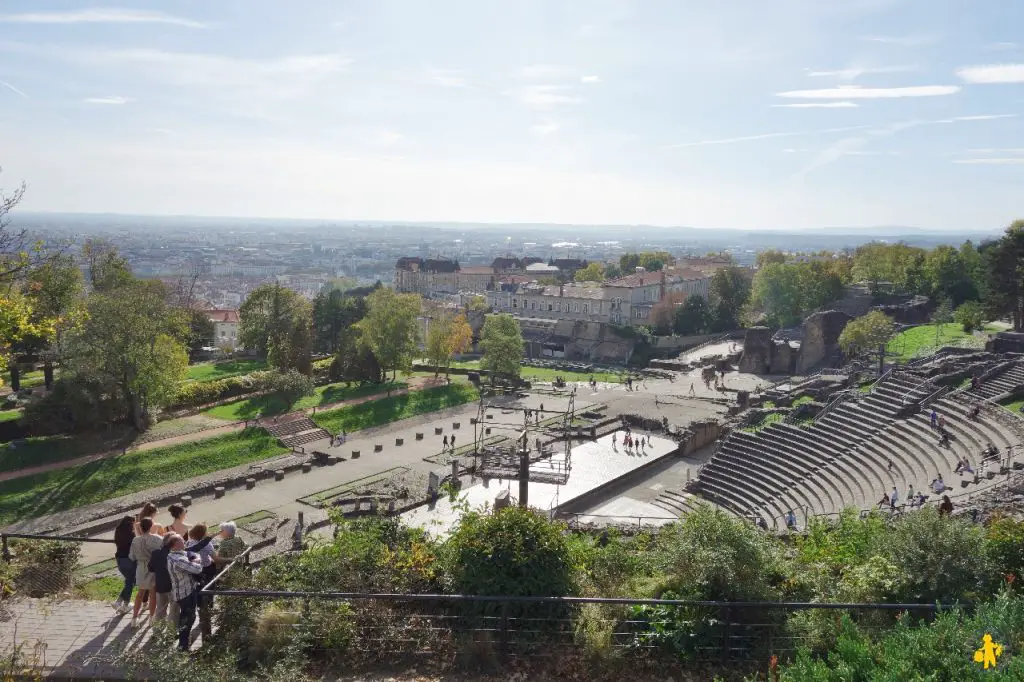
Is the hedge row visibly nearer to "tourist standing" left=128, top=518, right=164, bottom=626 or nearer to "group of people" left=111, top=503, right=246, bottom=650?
"group of people" left=111, top=503, right=246, bottom=650

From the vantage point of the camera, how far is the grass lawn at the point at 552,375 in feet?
196

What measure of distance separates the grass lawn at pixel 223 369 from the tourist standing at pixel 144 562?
36909mm

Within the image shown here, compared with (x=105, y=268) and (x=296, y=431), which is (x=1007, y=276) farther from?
(x=105, y=268)

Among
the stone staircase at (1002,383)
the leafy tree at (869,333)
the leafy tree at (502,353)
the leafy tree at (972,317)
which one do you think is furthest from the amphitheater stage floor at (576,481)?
the leafy tree at (972,317)

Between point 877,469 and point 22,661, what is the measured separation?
2574 cm

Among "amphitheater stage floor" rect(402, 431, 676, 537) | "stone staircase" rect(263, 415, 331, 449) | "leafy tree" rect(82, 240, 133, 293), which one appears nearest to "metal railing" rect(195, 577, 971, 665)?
"amphitheater stage floor" rect(402, 431, 676, 537)

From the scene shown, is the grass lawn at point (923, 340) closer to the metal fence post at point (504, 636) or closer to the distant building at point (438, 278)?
the metal fence post at point (504, 636)

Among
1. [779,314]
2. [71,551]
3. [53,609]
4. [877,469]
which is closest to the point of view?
[53,609]

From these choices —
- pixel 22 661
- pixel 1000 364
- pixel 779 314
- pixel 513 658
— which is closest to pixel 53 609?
pixel 22 661

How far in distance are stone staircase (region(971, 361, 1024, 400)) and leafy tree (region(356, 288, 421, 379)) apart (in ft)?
107

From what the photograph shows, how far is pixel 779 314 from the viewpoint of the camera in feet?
234

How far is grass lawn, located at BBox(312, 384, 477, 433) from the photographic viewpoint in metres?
41.6

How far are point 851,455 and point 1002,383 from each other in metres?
9.51

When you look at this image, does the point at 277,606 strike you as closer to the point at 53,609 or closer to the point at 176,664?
the point at 176,664
